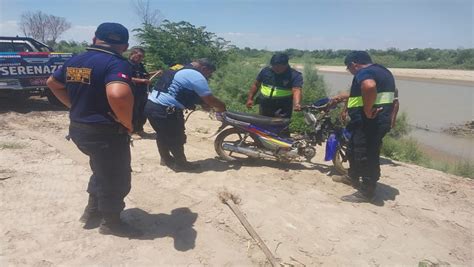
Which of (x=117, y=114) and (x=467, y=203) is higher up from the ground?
(x=117, y=114)

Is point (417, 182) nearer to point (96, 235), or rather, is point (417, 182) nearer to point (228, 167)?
point (228, 167)

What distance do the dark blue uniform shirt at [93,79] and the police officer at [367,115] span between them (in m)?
2.68

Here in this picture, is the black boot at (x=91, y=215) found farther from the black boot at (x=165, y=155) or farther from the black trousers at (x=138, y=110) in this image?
the black boot at (x=165, y=155)

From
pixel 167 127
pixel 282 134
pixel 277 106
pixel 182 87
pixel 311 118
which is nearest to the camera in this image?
pixel 182 87

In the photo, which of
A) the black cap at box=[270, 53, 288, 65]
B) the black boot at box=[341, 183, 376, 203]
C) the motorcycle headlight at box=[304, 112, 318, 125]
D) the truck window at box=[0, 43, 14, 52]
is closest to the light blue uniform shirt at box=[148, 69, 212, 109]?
the black cap at box=[270, 53, 288, 65]

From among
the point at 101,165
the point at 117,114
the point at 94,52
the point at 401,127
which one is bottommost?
the point at 401,127

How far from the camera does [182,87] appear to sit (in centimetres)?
546

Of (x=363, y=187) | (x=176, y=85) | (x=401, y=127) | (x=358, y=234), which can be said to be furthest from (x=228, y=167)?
(x=401, y=127)

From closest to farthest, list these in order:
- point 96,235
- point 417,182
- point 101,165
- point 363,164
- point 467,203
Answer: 1. point 101,165
2. point 96,235
3. point 363,164
4. point 467,203
5. point 417,182

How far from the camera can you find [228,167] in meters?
6.09

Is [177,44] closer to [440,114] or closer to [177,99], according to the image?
[177,99]

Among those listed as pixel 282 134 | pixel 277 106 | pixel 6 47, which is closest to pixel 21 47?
pixel 6 47

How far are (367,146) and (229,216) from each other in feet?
6.15

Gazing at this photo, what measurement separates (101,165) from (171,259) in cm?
101
